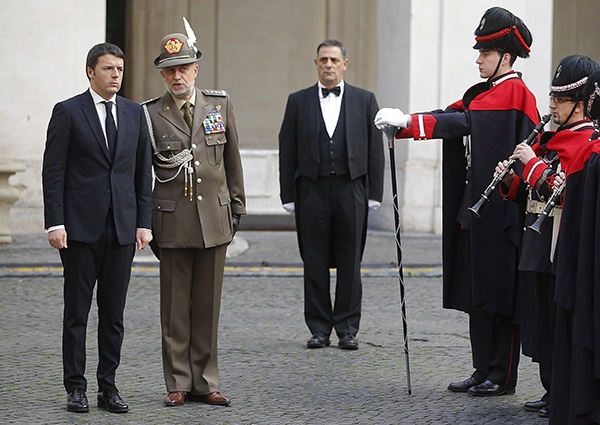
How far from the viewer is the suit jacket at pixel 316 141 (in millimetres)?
8914

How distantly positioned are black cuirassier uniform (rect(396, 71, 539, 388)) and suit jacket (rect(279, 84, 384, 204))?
A: 1628 millimetres

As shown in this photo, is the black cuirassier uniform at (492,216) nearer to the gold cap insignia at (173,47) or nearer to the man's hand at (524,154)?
the man's hand at (524,154)

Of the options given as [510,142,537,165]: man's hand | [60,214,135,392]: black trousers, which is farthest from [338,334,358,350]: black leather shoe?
[510,142,537,165]: man's hand

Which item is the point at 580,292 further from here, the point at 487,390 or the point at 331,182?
the point at 331,182

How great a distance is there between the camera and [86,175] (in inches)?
263

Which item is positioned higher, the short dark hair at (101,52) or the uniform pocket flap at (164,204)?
the short dark hair at (101,52)

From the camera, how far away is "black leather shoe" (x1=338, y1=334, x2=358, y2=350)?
8.59 meters

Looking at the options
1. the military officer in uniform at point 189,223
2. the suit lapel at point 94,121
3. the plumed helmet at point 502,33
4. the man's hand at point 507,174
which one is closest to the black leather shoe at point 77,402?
the military officer in uniform at point 189,223

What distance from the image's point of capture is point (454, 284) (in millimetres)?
7621

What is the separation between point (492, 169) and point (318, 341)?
2007 mm

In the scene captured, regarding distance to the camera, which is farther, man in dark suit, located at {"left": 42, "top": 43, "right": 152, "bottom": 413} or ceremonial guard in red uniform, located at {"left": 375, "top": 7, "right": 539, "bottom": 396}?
ceremonial guard in red uniform, located at {"left": 375, "top": 7, "right": 539, "bottom": 396}

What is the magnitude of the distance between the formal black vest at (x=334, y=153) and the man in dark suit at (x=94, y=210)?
2.31 metres

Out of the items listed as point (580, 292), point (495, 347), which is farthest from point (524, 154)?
point (495, 347)

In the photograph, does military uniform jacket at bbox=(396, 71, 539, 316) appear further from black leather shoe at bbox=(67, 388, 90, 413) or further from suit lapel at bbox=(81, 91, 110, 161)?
black leather shoe at bbox=(67, 388, 90, 413)
